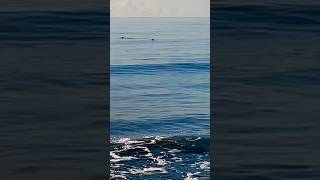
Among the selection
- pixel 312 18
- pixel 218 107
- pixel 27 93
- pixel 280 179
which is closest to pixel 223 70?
pixel 218 107

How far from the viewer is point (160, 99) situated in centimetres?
531

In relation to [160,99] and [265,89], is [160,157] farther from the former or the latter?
[160,99]

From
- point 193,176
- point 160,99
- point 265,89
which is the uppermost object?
point 265,89

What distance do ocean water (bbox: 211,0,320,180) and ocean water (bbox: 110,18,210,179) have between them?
0.95ft

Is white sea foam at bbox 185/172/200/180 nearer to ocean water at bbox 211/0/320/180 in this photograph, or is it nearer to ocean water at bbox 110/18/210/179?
ocean water at bbox 110/18/210/179

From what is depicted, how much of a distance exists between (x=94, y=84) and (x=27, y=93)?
0.43 meters

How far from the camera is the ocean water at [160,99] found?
13.9ft

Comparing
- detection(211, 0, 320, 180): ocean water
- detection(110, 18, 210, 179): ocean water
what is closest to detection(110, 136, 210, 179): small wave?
detection(110, 18, 210, 179): ocean water

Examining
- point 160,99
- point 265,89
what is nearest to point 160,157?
point 265,89

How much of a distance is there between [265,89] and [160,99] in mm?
1214

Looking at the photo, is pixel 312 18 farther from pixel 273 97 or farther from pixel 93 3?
pixel 93 3

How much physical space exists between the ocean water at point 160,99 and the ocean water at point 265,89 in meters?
0.29

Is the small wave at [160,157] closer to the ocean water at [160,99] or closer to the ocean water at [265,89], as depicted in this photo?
the ocean water at [160,99]

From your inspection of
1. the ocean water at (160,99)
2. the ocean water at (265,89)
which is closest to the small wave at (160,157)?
the ocean water at (160,99)
